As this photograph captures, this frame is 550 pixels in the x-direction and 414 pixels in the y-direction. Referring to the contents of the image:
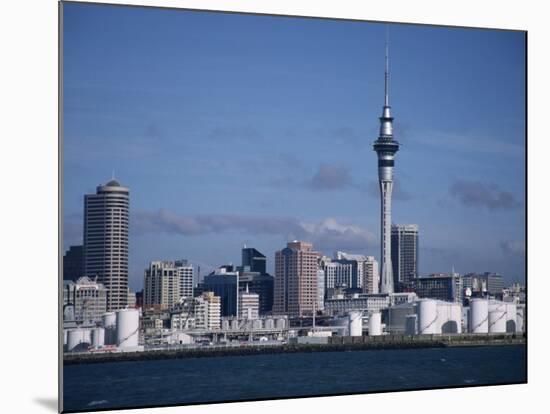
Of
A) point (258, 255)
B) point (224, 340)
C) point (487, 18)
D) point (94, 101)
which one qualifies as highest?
point (487, 18)

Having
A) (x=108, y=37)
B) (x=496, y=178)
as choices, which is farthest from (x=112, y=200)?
(x=496, y=178)

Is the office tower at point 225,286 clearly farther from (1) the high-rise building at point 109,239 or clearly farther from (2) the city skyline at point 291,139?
(1) the high-rise building at point 109,239

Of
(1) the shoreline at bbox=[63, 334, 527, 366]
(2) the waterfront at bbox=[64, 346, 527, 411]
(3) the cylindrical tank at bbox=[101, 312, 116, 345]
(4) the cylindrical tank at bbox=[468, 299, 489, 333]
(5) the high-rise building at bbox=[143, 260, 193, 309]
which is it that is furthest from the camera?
(4) the cylindrical tank at bbox=[468, 299, 489, 333]

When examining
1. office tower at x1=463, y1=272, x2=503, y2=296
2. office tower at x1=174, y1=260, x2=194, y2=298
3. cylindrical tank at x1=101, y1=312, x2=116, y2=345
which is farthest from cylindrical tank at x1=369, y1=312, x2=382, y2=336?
cylindrical tank at x1=101, y1=312, x2=116, y2=345

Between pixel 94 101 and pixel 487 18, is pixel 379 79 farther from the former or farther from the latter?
pixel 94 101

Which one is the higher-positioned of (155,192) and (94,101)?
(94,101)

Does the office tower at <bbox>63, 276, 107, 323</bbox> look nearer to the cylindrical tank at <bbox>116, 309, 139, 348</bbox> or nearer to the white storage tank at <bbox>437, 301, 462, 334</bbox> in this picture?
the cylindrical tank at <bbox>116, 309, 139, 348</bbox>
